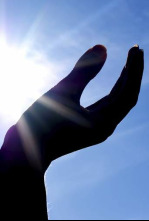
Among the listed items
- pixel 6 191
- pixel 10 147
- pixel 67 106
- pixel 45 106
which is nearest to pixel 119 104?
pixel 67 106

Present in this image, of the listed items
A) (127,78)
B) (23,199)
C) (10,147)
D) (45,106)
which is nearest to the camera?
(23,199)

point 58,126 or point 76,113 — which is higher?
point 76,113

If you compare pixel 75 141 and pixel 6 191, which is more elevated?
pixel 75 141

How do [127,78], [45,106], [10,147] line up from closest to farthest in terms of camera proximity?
1. [10,147]
2. [45,106]
3. [127,78]

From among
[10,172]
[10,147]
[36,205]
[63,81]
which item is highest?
[63,81]

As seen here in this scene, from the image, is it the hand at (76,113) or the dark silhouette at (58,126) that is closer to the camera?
the dark silhouette at (58,126)

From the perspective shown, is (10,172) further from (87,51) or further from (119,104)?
(87,51)

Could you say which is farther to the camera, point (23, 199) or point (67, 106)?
point (67, 106)

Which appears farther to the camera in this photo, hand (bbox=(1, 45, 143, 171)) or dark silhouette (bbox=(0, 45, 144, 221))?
hand (bbox=(1, 45, 143, 171))
